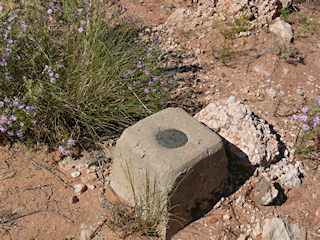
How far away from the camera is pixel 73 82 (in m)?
3.19

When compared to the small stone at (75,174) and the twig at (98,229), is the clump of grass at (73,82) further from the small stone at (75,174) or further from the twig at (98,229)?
the twig at (98,229)

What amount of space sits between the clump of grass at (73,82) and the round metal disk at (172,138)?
0.54 meters

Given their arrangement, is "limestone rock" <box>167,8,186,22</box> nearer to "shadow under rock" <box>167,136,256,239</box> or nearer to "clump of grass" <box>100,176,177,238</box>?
"shadow under rock" <box>167,136,256,239</box>

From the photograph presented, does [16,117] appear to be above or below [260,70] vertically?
above

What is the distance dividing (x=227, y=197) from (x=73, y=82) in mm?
1697

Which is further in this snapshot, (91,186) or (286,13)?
(286,13)

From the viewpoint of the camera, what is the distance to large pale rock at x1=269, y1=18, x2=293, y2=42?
169 inches

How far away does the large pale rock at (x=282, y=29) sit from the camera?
4.29m

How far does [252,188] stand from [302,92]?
1.44 m

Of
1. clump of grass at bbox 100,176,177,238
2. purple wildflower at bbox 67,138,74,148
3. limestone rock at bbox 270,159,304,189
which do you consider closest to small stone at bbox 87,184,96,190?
clump of grass at bbox 100,176,177,238

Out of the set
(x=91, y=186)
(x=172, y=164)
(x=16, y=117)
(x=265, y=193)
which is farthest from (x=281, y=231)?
(x=16, y=117)

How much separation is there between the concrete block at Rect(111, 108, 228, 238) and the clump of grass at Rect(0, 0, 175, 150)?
0.51 meters

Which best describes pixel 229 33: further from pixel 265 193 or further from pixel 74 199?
pixel 74 199

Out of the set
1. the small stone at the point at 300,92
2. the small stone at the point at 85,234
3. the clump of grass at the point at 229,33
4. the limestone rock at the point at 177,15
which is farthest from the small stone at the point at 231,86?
the small stone at the point at 85,234
